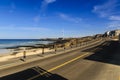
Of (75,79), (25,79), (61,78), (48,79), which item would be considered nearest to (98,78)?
(75,79)

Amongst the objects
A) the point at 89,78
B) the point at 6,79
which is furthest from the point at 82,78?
the point at 6,79

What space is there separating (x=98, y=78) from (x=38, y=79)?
4000 mm

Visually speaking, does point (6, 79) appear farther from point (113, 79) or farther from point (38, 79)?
point (113, 79)

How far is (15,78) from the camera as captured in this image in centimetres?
1172

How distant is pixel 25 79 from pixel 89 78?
4170mm

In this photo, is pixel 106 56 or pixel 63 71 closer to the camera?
pixel 63 71

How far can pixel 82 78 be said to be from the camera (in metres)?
12.2

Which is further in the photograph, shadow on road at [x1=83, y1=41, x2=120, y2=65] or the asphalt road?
shadow on road at [x1=83, y1=41, x2=120, y2=65]

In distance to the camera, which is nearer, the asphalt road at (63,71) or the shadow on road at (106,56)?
the asphalt road at (63,71)

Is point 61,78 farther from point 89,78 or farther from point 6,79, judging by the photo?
point 6,79

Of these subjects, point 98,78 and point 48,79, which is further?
point 98,78

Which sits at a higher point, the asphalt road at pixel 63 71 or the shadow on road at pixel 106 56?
the asphalt road at pixel 63 71

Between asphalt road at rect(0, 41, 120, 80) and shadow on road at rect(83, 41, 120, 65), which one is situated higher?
asphalt road at rect(0, 41, 120, 80)

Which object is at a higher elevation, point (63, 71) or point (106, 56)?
point (63, 71)
